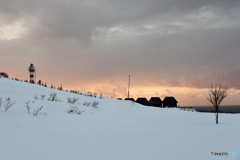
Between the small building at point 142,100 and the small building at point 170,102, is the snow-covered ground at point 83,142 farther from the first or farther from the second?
the small building at point 142,100

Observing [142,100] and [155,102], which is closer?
[155,102]

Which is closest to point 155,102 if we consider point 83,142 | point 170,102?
point 170,102

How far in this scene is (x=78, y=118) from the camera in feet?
47.2

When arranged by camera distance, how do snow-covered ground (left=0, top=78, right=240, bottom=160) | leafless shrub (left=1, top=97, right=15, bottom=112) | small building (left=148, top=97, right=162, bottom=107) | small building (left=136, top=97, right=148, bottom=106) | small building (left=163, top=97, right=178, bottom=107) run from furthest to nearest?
1. small building (left=136, top=97, right=148, bottom=106)
2. small building (left=148, top=97, right=162, bottom=107)
3. small building (left=163, top=97, right=178, bottom=107)
4. leafless shrub (left=1, top=97, right=15, bottom=112)
5. snow-covered ground (left=0, top=78, right=240, bottom=160)

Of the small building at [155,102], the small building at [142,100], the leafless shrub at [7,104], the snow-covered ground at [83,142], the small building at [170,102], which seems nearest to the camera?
the snow-covered ground at [83,142]

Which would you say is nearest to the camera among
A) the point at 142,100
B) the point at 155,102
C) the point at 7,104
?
the point at 7,104

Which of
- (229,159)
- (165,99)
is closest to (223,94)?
(229,159)

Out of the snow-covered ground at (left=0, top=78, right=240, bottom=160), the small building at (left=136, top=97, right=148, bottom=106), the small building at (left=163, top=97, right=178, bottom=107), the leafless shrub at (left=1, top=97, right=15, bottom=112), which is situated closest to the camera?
the snow-covered ground at (left=0, top=78, right=240, bottom=160)

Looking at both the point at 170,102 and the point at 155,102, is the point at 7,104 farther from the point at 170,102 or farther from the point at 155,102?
the point at 155,102

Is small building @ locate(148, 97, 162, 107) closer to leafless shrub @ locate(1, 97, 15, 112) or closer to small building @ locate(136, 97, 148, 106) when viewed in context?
small building @ locate(136, 97, 148, 106)

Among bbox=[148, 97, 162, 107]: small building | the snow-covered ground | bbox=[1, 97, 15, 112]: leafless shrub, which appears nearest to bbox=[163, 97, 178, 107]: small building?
bbox=[148, 97, 162, 107]: small building

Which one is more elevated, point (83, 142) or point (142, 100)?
point (142, 100)

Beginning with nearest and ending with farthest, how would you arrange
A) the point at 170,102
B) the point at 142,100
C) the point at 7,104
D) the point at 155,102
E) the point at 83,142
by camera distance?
1. the point at 83,142
2. the point at 7,104
3. the point at 170,102
4. the point at 155,102
5. the point at 142,100

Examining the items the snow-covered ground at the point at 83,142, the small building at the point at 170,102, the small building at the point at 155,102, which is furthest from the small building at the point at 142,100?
the snow-covered ground at the point at 83,142
